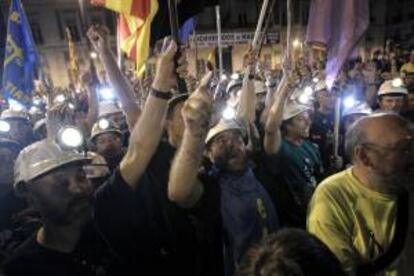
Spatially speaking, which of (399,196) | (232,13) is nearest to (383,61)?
(399,196)

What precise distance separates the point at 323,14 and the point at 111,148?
281cm

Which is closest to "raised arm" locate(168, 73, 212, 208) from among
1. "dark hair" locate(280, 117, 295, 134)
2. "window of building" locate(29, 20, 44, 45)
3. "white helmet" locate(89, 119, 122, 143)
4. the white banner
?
"dark hair" locate(280, 117, 295, 134)

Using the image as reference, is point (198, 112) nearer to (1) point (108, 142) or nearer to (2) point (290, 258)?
(2) point (290, 258)

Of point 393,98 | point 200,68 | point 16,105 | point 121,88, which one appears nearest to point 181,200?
point 121,88

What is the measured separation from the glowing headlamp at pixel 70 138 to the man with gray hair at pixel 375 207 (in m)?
1.65

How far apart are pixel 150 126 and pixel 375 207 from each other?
1370 millimetres

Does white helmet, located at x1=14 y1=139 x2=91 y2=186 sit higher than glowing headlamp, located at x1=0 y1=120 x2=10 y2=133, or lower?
higher

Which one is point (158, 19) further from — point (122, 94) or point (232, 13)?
point (232, 13)

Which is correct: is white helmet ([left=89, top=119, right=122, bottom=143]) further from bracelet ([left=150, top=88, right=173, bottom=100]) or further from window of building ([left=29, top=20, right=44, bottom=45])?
window of building ([left=29, top=20, right=44, bottom=45])

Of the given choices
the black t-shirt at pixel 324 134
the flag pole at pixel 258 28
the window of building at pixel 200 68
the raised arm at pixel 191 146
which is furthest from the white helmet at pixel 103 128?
the window of building at pixel 200 68

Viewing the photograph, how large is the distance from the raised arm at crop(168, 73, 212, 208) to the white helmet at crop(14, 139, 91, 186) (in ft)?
1.99

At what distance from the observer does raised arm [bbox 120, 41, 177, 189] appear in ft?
8.13

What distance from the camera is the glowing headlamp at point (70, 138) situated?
2.90m

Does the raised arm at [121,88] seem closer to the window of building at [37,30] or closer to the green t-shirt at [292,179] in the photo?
the green t-shirt at [292,179]
